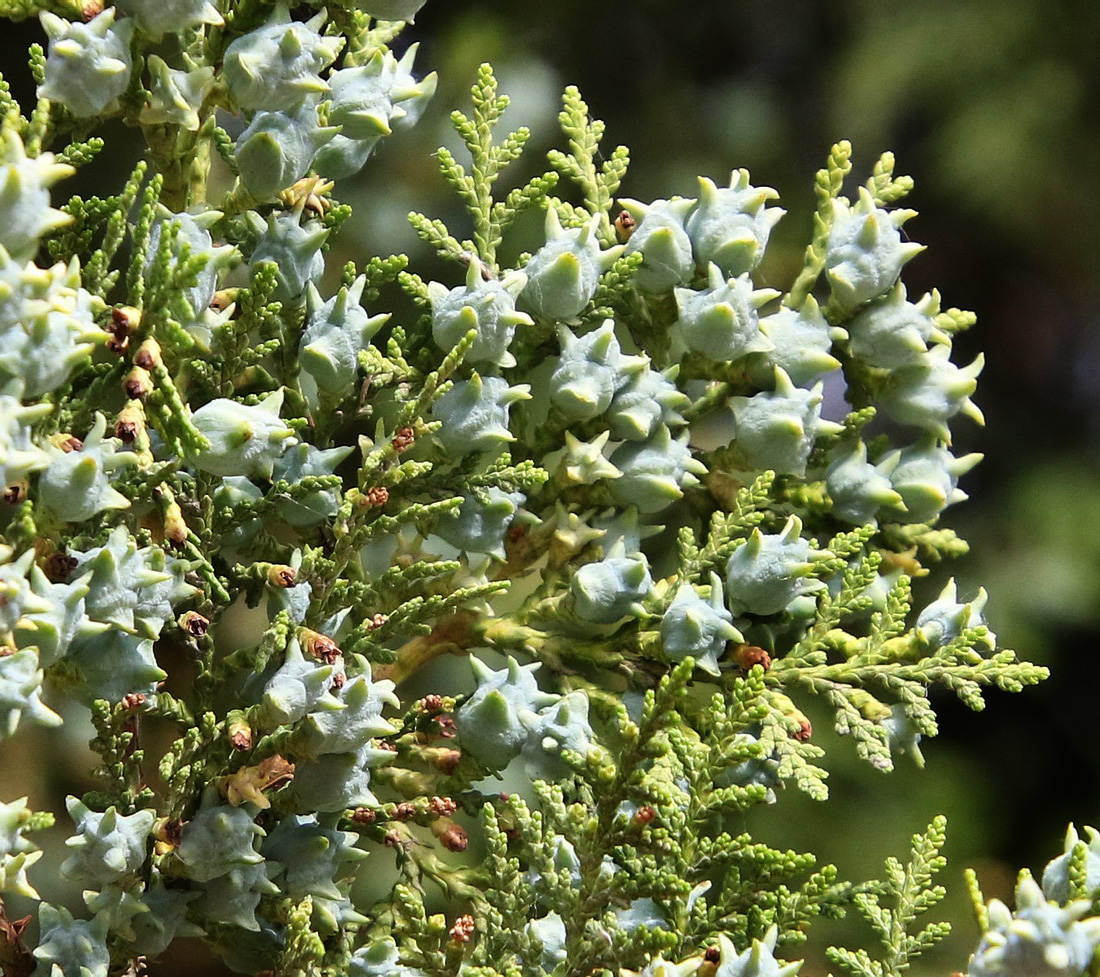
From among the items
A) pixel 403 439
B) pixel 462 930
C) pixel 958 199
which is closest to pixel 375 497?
pixel 403 439

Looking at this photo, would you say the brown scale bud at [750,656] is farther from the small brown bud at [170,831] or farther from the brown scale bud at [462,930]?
the small brown bud at [170,831]

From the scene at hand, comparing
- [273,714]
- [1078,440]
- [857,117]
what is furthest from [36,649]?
[1078,440]

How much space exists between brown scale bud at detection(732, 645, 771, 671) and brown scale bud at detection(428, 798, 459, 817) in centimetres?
20

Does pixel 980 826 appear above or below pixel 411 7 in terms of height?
below

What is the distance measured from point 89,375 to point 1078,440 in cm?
220

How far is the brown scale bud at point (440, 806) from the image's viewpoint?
80cm

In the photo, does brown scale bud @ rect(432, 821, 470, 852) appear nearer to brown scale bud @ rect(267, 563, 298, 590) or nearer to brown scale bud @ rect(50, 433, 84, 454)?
brown scale bud @ rect(267, 563, 298, 590)

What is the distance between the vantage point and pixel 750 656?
2.69 feet

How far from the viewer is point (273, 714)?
0.69m

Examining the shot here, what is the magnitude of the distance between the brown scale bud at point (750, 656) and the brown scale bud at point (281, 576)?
0.28 meters

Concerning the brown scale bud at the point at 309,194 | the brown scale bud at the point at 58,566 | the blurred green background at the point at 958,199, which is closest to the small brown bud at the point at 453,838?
the brown scale bud at the point at 58,566

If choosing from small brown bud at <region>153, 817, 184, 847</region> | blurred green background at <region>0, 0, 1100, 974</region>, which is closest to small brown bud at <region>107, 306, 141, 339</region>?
small brown bud at <region>153, 817, 184, 847</region>

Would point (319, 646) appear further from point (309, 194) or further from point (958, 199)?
point (958, 199)

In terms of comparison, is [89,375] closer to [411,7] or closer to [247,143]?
[247,143]
